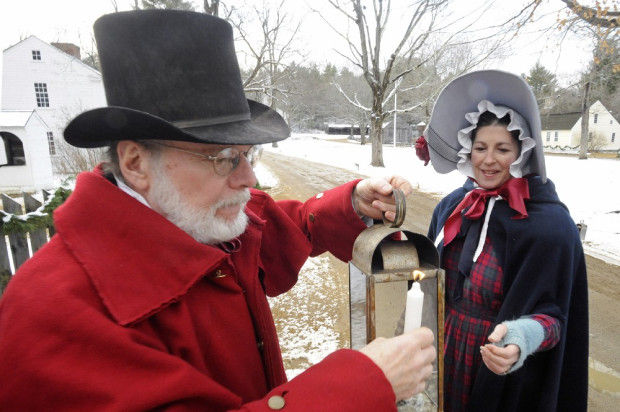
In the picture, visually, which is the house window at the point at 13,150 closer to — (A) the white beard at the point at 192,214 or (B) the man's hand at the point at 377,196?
(A) the white beard at the point at 192,214

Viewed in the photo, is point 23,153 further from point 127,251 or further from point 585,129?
point 585,129

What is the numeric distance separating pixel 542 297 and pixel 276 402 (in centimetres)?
152

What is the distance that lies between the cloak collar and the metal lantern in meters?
0.50

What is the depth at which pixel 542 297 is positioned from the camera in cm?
186

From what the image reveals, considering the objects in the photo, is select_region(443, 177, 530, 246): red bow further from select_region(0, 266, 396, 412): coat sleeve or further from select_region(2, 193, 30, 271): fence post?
select_region(2, 193, 30, 271): fence post

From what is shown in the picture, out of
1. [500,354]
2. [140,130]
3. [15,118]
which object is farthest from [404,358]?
[15,118]

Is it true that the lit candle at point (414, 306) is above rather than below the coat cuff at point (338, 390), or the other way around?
above

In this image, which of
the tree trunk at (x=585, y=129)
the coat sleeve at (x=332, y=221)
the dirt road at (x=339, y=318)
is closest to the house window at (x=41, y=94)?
the dirt road at (x=339, y=318)

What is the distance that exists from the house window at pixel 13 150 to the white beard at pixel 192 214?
1834 cm

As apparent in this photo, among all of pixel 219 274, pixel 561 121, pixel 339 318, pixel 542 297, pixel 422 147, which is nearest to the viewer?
pixel 219 274

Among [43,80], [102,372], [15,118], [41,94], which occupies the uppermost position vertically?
[43,80]

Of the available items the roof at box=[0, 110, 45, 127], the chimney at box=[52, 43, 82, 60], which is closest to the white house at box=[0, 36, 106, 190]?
the chimney at box=[52, 43, 82, 60]

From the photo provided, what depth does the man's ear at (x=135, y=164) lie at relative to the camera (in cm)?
134

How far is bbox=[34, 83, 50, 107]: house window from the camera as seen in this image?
24.9m
